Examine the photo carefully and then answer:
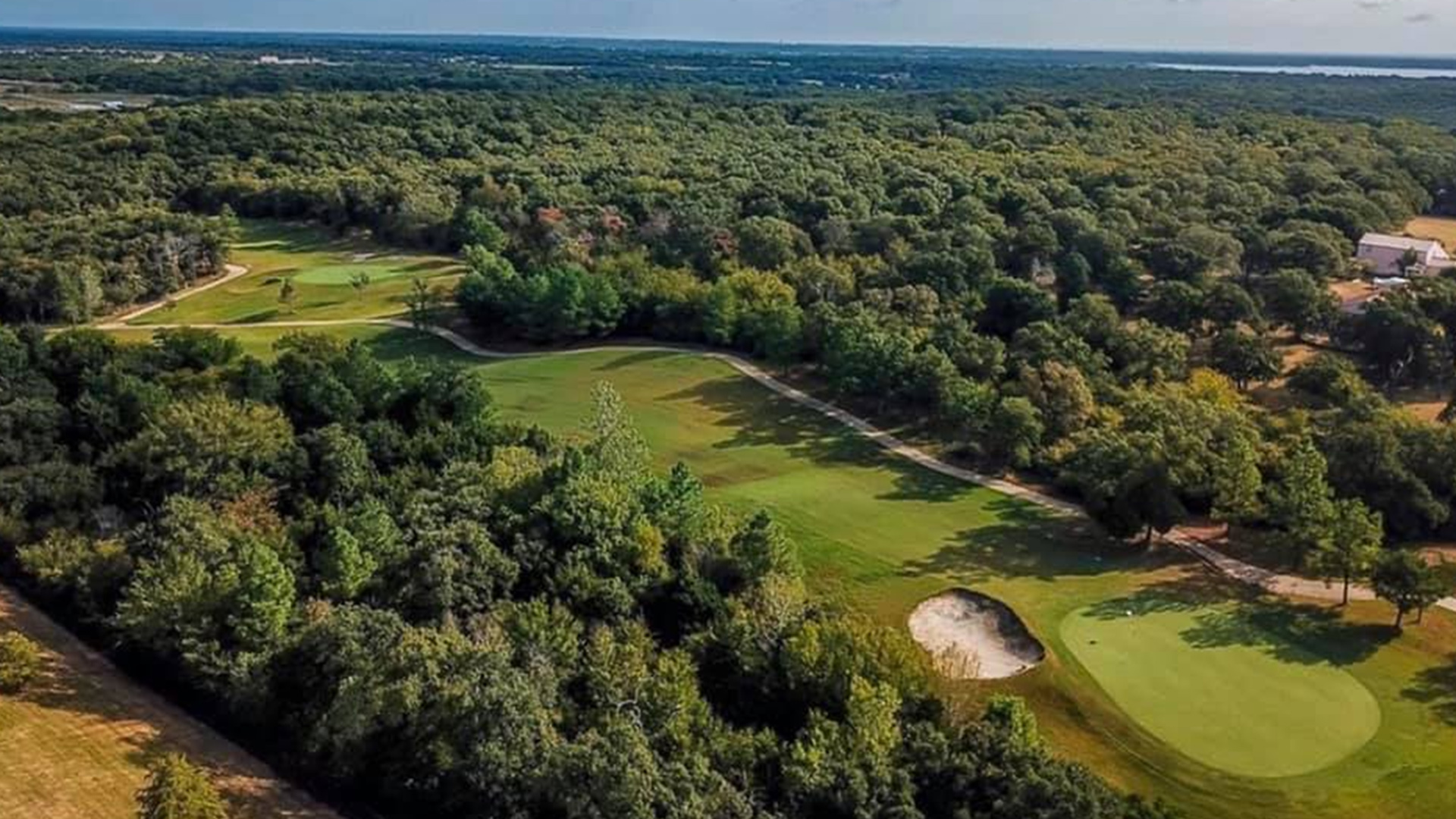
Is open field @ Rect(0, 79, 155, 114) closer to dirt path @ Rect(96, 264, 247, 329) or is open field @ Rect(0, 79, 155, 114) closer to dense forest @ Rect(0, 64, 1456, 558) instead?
dense forest @ Rect(0, 64, 1456, 558)

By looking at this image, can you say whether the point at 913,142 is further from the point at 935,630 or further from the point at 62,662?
the point at 62,662

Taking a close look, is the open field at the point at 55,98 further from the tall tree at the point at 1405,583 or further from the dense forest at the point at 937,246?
the tall tree at the point at 1405,583

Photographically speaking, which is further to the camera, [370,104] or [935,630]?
[370,104]

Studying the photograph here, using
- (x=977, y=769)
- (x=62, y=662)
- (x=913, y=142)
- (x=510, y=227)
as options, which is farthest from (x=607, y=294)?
(x=913, y=142)

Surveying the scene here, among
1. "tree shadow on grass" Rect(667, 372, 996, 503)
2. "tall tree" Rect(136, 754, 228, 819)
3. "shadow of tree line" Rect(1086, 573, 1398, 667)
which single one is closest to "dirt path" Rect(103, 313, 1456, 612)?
"tree shadow on grass" Rect(667, 372, 996, 503)

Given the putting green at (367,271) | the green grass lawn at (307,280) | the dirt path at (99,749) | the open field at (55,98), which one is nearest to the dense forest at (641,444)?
the dirt path at (99,749)
